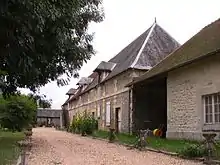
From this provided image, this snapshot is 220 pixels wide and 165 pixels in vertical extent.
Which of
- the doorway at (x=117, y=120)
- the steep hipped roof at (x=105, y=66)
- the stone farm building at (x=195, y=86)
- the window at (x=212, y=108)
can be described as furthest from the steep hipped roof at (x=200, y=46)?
the steep hipped roof at (x=105, y=66)

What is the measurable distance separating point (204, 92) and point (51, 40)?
301 inches

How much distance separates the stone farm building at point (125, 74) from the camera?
85.0ft

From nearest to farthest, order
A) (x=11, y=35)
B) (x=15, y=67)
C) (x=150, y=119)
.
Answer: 1. (x=11, y=35)
2. (x=15, y=67)
3. (x=150, y=119)

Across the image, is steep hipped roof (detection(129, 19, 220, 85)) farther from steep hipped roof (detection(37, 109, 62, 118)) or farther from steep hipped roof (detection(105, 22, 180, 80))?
steep hipped roof (detection(37, 109, 62, 118))

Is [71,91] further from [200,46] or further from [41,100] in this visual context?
[200,46]

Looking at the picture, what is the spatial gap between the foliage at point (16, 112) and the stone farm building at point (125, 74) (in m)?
6.23

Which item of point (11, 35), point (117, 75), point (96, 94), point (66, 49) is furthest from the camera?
point (96, 94)

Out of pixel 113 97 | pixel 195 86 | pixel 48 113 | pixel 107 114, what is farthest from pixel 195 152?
pixel 48 113

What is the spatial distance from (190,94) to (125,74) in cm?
951

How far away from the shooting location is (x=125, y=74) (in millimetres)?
26750

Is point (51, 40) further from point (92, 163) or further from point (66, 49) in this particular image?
point (92, 163)

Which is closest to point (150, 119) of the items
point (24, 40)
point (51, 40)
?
point (51, 40)

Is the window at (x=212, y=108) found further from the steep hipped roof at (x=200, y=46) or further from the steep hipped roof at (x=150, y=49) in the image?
the steep hipped roof at (x=150, y=49)

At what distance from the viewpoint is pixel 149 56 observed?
87.4 ft
